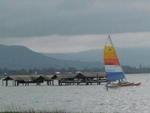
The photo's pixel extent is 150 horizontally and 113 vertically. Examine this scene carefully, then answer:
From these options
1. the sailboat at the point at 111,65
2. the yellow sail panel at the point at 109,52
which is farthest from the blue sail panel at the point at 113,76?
the yellow sail panel at the point at 109,52

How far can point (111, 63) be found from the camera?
318 feet

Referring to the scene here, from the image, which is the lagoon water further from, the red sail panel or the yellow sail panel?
the yellow sail panel

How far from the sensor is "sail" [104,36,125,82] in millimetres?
94812

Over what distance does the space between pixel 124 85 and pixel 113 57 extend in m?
7.10

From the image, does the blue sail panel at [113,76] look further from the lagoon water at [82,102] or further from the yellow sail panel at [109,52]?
the yellow sail panel at [109,52]

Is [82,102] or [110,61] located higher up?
[110,61]

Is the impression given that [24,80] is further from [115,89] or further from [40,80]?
[115,89]

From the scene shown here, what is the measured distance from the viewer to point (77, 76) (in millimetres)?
129125

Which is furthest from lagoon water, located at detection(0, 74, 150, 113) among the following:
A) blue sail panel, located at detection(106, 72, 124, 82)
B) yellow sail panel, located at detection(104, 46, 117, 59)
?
yellow sail panel, located at detection(104, 46, 117, 59)

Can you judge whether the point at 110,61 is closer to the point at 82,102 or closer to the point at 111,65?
the point at 111,65

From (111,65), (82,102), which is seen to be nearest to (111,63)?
(111,65)

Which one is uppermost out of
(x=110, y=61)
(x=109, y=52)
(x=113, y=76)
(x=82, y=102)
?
(x=109, y=52)

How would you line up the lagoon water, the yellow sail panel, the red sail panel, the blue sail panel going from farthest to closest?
the blue sail panel
the red sail panel
the yellow sail panel
the lagoon water

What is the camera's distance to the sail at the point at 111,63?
94.8m
